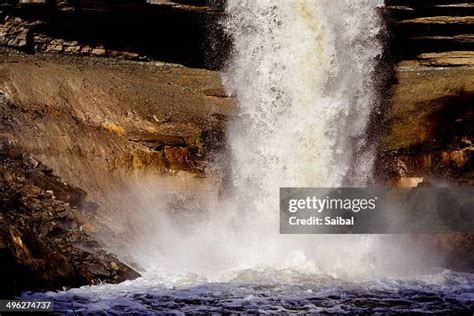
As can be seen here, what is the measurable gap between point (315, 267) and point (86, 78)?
8188mm

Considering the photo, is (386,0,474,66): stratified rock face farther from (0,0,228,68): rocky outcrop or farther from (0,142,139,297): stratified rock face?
(0,142,139,297): stratified rock face

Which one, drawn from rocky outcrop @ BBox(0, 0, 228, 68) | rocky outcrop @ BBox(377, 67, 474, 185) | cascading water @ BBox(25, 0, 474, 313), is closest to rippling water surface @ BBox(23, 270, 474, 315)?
cascading water @ BBox(25, 0, 474, 313)

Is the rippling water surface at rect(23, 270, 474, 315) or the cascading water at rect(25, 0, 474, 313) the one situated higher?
the cascading water at rect(25, 0, 474, 313)

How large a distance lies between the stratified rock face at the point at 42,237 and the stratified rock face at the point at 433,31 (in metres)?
10.8

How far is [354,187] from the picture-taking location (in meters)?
14.1

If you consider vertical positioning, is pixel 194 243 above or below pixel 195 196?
below

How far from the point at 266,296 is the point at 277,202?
4.65 metres

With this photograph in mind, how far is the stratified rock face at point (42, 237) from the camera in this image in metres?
8.74

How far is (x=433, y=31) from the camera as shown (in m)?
17.8

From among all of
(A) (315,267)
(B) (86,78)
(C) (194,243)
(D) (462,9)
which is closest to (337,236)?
(A) (315,267)

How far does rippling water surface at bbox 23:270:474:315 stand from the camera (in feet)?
27.8

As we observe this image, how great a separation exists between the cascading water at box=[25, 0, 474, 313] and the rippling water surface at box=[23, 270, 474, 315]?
2 cm

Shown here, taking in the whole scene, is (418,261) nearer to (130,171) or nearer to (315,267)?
(315,267)

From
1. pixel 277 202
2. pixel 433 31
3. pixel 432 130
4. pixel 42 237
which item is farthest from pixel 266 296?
pixel 433 31
